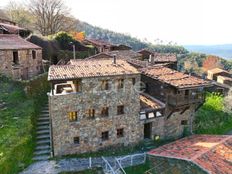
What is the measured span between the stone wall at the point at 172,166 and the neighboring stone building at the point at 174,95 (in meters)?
4.58

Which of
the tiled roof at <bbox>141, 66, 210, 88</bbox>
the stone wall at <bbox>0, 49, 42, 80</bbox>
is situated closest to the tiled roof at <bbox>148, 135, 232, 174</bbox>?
the tiled roof at <bbox>141, 66, 210, 88</bbox>

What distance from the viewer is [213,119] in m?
41.7

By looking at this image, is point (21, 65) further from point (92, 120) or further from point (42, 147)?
point (92, 120)

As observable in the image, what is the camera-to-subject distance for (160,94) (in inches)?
1286

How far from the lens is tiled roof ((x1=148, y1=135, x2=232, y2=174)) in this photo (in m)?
24.2

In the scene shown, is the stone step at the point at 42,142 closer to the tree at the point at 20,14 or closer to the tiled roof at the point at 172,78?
the tiled roof at the point at 172,78

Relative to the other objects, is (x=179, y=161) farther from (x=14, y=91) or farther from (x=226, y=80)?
(x=226, y=80)

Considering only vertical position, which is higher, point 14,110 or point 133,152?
point 14,110

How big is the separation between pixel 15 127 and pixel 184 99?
1770 cm

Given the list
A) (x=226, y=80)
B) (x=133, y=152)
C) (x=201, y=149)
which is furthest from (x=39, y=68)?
(x=226, y=80)

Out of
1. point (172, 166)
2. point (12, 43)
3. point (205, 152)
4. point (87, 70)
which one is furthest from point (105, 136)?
point (12, 43)

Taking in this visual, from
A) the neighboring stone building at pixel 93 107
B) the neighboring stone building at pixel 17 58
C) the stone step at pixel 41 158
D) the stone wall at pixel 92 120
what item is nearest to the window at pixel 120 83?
the neighboring stone building at pixel 93 107

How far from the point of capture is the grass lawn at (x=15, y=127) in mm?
24438

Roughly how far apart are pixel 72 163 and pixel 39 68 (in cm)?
1837
